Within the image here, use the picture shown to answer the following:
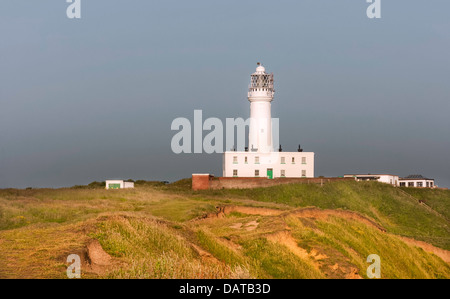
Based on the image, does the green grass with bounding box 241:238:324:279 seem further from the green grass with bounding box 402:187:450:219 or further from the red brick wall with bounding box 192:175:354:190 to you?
the green grass with bounding box 402:187:450:219

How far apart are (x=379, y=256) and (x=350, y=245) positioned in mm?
2121

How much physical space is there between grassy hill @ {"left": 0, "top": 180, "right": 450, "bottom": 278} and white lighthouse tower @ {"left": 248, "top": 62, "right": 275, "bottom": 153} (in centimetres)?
2070

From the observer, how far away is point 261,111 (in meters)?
65.8

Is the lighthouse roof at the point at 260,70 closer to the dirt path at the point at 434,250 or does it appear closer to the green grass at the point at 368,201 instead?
the green grass at the point at 368,201

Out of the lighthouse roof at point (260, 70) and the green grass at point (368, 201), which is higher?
the lighthouse roof at point (260, 70)

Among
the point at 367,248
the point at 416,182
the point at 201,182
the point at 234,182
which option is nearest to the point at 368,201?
the point at 234,182

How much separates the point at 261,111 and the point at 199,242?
4548cm

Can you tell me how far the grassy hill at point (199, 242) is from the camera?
14389 millimetres

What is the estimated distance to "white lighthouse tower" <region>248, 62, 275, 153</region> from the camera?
212 ft

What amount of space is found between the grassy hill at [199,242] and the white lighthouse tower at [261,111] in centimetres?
2070

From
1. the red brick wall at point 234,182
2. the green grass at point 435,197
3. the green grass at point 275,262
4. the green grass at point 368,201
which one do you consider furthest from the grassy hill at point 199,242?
the red brick wall at point 234,182

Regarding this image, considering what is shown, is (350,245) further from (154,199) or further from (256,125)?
(256,125)

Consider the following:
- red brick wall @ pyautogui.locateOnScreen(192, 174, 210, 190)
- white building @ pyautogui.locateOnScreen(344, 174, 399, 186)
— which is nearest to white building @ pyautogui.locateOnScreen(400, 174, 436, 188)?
white building @ pyautogui.locateOnScreen(344, 174, 399, 186)
